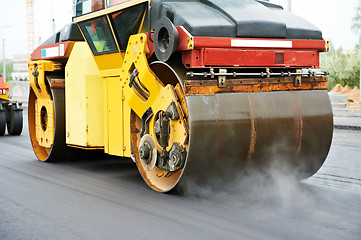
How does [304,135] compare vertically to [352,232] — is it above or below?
above

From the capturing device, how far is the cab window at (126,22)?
20.1 ft

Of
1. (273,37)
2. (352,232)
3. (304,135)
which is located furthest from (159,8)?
(352,232)

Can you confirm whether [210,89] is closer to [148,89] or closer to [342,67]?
[148,89]

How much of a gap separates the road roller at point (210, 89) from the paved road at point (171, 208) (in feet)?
0.86

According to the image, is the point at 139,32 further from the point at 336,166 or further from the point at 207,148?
the point at 336,166

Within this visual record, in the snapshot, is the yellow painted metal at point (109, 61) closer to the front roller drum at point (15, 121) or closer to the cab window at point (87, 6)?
the cab window at point (87, 6)

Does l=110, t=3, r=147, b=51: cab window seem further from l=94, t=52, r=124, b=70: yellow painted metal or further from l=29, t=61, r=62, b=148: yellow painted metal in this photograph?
l=29, t=61, r=62, b=148: yellow painted metal

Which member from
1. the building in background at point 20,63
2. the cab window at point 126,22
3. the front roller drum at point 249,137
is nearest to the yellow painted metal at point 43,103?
the cab window at point 126,22

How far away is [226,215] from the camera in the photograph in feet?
16.0

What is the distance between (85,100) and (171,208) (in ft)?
8.22

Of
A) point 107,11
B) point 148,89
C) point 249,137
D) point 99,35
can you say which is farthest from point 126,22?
point 249,137

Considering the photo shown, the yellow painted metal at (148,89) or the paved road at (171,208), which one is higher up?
the yellow painted metal at (148,89)

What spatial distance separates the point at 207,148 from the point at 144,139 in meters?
1.03

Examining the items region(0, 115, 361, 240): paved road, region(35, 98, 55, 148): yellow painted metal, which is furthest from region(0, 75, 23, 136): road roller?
region(0, 115, 361, 240): paved road
